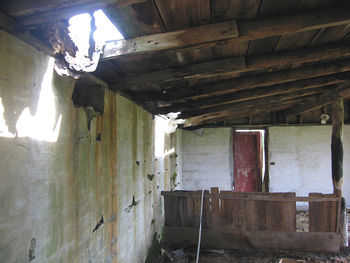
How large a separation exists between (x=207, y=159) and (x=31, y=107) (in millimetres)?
6223

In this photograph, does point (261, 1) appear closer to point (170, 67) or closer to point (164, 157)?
point (170, 67)

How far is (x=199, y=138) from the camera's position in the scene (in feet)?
23.4

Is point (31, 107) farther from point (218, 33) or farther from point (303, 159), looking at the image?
point (303, 159)

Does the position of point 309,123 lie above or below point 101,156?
above

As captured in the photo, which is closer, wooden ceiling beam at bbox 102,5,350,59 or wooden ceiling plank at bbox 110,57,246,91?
wooden ceiling beam at bbox 102,5,350,59

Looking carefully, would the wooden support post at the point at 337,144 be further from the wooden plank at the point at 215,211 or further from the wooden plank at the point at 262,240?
the wooden plank at the point at 215,211

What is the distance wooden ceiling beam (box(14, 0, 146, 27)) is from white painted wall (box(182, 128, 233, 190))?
19.9 ft

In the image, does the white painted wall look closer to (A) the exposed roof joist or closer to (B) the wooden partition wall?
(A) the exposed roof joist

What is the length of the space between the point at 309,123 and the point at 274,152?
4.17 ft

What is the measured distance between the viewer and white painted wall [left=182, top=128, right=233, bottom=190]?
6.97 meters

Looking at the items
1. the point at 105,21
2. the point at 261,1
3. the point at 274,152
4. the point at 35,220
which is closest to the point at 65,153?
the point at 35,220

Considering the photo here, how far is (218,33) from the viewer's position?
4.67 ft

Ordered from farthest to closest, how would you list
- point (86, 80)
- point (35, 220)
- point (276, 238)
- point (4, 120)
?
1. point (276, 238)
2. point (86, 80)
3. point (35, 220)
4. point (4, 120)

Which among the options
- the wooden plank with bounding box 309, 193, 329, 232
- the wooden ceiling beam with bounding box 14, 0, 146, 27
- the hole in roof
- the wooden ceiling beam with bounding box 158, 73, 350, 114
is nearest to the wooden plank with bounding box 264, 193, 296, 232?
the wooden plank with bounding box 309, 193, 329, 232
